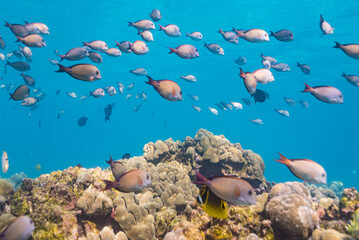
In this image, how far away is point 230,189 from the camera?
2033 millimetres

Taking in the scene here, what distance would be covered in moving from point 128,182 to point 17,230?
115 centimetres

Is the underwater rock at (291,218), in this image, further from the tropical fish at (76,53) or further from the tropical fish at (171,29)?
the tropical fish at (76,53)

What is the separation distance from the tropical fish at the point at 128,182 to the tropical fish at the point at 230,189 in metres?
0.94

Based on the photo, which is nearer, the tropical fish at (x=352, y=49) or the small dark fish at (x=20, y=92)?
the tropical fish at (x=352, y=49)

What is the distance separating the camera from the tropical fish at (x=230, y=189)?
80.1 inches

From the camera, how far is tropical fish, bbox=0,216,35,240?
79.1 inches

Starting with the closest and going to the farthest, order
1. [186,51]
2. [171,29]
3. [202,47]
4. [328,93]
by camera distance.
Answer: [328,93]
[186,51]
[171,29]
[202,47]

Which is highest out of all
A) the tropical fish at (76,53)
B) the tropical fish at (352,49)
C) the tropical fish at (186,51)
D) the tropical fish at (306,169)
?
the tropical fish at (352,49)

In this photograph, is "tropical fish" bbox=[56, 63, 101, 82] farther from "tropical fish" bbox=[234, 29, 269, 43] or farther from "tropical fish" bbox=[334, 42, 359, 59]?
"tropical fish" bbox=[334, 42, 359, 59]

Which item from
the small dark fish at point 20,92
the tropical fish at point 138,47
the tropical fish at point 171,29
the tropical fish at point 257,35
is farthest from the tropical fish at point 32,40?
the tropical fish at point 257,35

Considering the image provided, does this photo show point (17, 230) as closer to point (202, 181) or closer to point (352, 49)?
point (202, 181)

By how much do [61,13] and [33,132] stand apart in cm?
14718

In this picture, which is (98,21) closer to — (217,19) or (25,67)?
(217,19)

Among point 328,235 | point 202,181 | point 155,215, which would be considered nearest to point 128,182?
point 202,181
